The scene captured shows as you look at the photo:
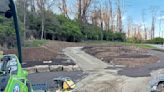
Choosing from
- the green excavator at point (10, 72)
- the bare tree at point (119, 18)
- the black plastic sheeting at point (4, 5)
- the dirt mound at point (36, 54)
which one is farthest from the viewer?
the bare tree at point (119, 18)

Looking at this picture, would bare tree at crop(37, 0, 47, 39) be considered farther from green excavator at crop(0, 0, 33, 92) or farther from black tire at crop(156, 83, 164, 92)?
green excavator at crop(0, 0, 33, 92)

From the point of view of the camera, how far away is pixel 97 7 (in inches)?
2955

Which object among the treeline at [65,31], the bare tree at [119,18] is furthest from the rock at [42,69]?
the bare tree at [119,18]

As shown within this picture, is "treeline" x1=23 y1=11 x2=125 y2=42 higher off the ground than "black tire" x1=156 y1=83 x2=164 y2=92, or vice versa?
"treeline" x1=23 y1=11 x2=125 y2=42

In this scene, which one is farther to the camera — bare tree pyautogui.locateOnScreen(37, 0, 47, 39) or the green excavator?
bare tree pyautogui.locateOnScreen(37, 0, 47, 39)

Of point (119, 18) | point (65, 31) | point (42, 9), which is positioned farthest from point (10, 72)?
point (119, 18)

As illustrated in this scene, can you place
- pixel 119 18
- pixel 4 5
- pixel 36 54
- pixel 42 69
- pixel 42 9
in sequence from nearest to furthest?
pixel 4 5 < pixel 42 69 < pixel 36 54 < pixel 42 9 < pixel 119 18

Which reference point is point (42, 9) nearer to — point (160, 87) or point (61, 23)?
point (61, 23)

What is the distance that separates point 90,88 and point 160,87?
4.07 meters

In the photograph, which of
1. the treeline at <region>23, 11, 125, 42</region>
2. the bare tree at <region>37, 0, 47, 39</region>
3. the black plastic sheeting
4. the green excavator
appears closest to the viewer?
the green excavator

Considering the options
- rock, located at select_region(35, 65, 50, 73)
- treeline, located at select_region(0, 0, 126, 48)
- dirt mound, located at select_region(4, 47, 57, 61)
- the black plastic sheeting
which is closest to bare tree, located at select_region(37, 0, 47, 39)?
treeline, located at select_region(0, 0, 126, 48)

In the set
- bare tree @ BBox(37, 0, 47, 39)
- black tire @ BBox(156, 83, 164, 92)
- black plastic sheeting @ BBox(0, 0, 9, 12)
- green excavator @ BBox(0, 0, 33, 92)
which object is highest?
bare tree @ BBox(37, 0, 47, 39)

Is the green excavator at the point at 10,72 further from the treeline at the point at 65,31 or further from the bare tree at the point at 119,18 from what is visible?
the bare tree at the point at 119,18

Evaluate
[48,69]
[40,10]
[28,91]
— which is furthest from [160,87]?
[40,10]
